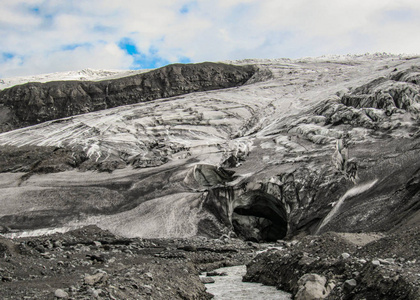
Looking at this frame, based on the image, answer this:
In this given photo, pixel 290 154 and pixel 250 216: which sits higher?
pixel 290 154

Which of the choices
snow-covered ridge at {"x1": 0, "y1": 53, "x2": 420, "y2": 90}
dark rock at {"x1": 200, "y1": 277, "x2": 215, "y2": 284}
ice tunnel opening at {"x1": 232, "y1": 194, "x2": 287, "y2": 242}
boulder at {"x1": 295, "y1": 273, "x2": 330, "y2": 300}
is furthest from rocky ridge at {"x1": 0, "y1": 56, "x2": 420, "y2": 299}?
snow-covered ridge at {"x1": 0, "y1": 53, "x2": 420, "y2": 90}

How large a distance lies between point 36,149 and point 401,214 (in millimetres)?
29321

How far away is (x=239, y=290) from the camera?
13297 mm

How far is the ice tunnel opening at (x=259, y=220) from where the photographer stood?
27.0 m

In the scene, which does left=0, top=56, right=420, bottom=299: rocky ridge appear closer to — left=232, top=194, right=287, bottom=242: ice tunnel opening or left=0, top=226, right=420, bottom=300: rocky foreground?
left=232, top=194, right=287, bottom=242: ice tunnel opening

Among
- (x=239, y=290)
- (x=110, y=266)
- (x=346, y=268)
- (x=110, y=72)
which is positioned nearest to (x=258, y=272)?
(x=239, y=290)

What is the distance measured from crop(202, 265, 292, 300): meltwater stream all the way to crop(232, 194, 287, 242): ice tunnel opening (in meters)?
11.2

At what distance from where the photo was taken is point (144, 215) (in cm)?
2689

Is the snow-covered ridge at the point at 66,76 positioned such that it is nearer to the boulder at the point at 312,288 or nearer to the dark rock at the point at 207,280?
the dark rock at the point at 207,280

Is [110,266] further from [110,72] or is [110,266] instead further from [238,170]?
[110,72]

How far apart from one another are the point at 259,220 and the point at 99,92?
31.4 meters

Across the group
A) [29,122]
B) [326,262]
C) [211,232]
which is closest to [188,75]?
[29,122]

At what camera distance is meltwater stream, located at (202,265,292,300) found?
12.2 m

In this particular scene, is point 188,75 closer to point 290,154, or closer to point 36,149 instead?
point 36,149
